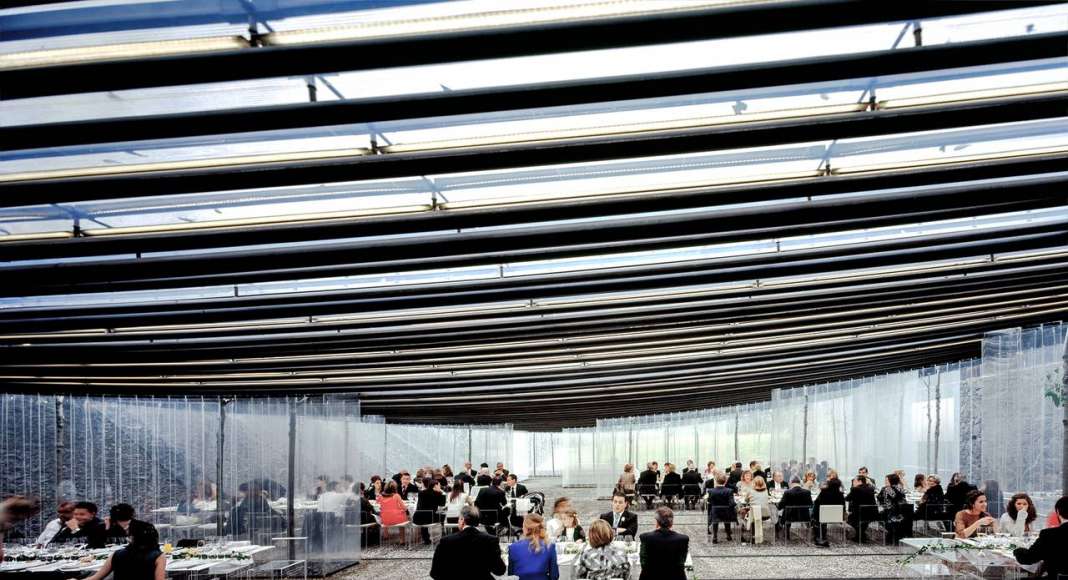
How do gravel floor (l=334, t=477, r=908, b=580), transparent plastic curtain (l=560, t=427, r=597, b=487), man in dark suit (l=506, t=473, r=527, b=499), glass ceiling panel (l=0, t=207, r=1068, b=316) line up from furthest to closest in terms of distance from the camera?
transparent plastic curtain (l=560, t=427, r=597, b=487) < man in dark suit (l=506, t=473, r=527, b=499) < gravel floor (l=334, t=477, r=908, b=580) < glass ceiling panel (l=0, t=207, r=1068, b=316)

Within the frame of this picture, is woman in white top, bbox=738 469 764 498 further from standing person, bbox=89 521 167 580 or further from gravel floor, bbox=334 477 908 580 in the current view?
standing person, bbox=89 521 167 580

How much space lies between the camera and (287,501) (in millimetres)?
14508

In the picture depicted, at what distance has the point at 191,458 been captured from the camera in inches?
690

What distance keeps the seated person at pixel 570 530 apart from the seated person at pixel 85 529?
17.6 feet

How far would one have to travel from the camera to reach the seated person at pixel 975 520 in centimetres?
1148

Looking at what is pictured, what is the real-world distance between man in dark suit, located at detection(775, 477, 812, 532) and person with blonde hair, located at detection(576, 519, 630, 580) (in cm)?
973

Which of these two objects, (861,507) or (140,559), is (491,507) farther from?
(140,559)

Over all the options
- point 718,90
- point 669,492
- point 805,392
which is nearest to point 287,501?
point 718,90

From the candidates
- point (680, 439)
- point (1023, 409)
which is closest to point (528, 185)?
point (1023, 409)

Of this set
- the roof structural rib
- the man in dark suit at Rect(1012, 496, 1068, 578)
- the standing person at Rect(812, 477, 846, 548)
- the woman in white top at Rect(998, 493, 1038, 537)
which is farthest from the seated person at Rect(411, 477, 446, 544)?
the man in dark suit at Rect(1012, 496, 1068, 578)

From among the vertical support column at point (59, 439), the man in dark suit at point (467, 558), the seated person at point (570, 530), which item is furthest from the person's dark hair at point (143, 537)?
the vertical support column at point (59, 439)

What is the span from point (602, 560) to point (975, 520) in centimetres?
627

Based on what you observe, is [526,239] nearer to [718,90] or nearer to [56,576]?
[718,90]

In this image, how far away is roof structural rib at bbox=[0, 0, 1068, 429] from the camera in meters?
4.21
